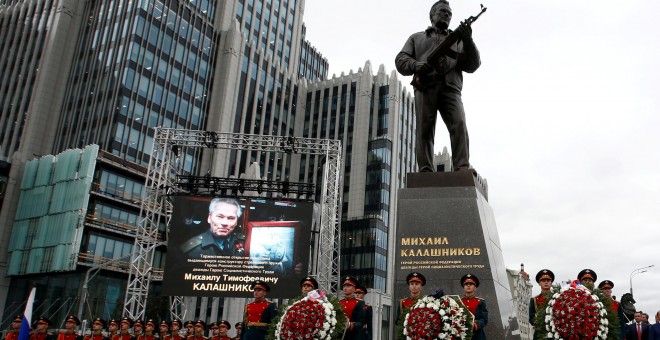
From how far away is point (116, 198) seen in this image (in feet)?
142

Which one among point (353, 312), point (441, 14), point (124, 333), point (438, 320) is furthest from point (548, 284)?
point (124, 333)

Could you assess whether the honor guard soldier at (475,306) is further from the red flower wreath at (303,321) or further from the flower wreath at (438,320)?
the red flower wreath at (303,321)

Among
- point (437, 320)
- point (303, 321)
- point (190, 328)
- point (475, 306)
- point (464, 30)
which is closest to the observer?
point (437, 320)

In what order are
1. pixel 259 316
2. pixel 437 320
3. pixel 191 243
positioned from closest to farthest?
pixel 437 320, pixel 259 316, pixel 191 243

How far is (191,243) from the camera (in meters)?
26.3

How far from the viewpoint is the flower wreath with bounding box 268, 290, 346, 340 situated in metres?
6.43

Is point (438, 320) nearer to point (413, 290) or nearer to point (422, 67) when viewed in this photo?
point (413, 290)

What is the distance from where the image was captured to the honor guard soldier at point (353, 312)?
7.07 metres

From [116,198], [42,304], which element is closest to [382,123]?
[116,198]

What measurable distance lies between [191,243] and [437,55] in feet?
64.0

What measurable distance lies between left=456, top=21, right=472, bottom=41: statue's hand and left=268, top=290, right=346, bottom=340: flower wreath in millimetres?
4767

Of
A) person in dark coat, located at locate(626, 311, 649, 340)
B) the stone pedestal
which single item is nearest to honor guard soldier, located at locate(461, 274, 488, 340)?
the stone pedestal

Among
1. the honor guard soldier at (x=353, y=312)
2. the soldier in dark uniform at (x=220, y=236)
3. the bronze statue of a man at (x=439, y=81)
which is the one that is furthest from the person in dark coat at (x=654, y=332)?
the soldier in dark uniform at (x=220, y=236)

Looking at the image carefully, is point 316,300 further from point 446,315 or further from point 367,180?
point 367,180
